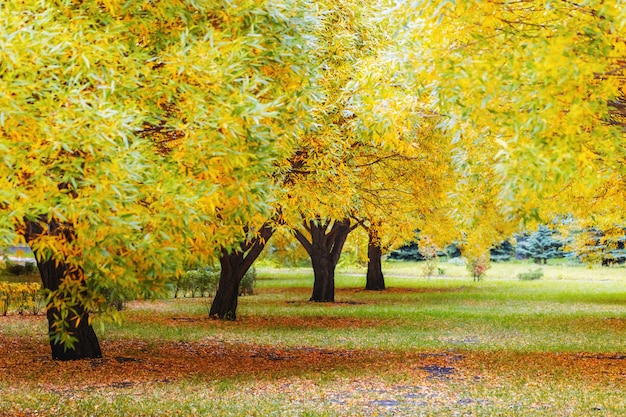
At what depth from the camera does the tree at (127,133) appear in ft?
22.4

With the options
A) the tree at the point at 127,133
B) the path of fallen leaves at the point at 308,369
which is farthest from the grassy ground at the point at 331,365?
the tree at the point at 127,133

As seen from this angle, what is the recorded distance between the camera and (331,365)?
14.9 metres

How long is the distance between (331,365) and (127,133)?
8.96m

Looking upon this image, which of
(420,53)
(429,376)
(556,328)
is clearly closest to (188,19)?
(420,53)

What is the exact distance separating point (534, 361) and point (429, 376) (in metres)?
3.16

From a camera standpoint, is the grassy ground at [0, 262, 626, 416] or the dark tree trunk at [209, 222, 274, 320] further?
the dark tree trunk at [209, 222, 274, 320]

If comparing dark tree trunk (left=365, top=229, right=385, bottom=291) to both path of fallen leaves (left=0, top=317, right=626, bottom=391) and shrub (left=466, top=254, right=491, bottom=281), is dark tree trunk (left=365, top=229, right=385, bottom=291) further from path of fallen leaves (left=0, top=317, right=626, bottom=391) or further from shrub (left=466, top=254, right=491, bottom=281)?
path of fallen leaves (left=0, top=317, right=626, bottom=391)

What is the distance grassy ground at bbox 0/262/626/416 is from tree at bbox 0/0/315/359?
132 inches

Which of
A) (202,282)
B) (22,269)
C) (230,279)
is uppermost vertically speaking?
(230,279)

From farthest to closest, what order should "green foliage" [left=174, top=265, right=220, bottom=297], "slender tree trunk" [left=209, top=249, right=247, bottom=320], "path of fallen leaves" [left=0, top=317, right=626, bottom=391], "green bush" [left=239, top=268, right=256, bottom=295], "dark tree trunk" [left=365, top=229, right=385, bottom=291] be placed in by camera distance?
"dark tree trunk" [left=365, top=229, right=385, bottom=291], "green bush" [left=239, top=268, right=256, bottom=295], "green foliage" [left=174, top=265, right=220, bottom=297], "slender tree trunk" [left=209, top=249, right=247, bottom=320], "path of fallen leaves" [left=0, top=317, right=626, bottom=391]

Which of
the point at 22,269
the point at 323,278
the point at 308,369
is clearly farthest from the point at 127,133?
the point at 22,269

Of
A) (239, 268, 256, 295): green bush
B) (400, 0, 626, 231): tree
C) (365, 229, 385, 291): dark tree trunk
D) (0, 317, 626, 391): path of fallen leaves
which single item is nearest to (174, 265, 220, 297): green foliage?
(239, 268, 256, 295): green bush

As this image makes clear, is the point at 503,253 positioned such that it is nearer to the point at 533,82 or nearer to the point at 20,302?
the point at 20,302

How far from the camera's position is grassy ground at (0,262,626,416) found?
10711mm
